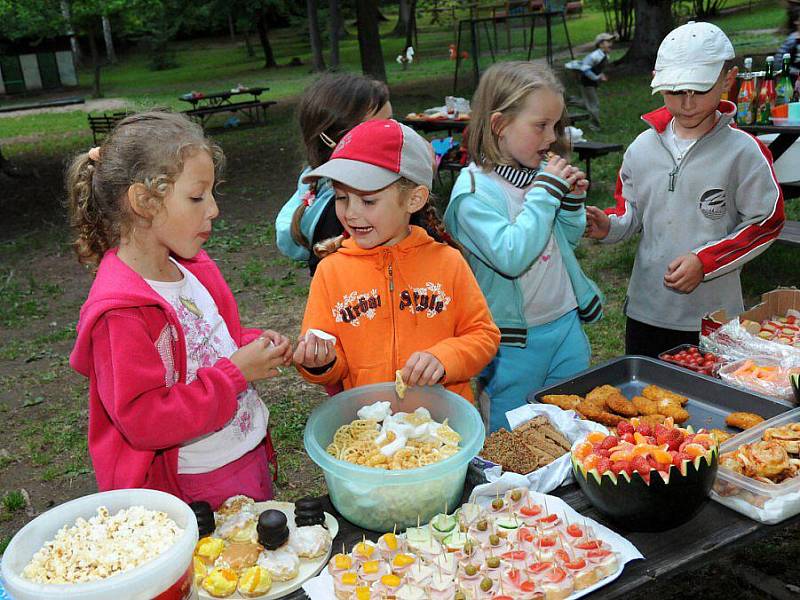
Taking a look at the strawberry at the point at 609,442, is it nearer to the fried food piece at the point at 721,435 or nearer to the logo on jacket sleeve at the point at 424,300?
the fried food piece at the point at 721,435

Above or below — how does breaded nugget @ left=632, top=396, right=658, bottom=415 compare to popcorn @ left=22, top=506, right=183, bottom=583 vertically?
below

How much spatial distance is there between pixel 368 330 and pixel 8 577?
124 cm

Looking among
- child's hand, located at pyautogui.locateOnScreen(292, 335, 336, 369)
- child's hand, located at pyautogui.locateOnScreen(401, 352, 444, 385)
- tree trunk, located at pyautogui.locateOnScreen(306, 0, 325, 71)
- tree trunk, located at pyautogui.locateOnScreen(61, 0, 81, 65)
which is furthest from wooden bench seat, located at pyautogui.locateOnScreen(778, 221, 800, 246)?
tree trunk, located at pyautogui.locateOnScreen(61, 0, 81, 65)

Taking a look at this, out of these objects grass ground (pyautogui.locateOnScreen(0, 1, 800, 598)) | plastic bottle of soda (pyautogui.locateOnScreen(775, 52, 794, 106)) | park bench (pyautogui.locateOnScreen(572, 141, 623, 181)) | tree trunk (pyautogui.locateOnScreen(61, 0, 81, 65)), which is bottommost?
grass ground (pyautogui.locateOnScreen(0, 1, 800, 598))

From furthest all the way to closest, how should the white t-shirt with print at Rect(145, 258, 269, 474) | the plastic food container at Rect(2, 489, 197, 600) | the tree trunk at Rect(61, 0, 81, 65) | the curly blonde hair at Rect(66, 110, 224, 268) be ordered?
1. the tree trunk at Rect(61, 0, 81, 65)
2. the white t-shirt with print at Rect(145, 258, 269, 474)
3. the curly blonde hair at Rect(66, 110, 224, 268)
4. the plastic food container at Rect(2, 489, 197, 600)

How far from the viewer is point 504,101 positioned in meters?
2.72

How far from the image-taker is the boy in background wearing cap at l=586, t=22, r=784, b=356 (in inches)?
113

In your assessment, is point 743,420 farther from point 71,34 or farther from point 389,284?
point 71,34

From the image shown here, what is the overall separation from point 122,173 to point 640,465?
59.1 inches

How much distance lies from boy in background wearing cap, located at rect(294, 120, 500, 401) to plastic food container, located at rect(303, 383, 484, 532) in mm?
255

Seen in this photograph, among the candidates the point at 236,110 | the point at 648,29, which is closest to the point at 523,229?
the point at 236,110

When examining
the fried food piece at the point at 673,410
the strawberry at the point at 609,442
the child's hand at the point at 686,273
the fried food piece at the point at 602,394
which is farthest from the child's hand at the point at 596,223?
the strawberry at the point at 609,442

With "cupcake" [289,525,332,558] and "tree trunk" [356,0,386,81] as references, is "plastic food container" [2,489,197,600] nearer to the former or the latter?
"cupcake" [289,525,332,558]

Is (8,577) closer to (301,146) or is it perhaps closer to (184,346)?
(184,346)
